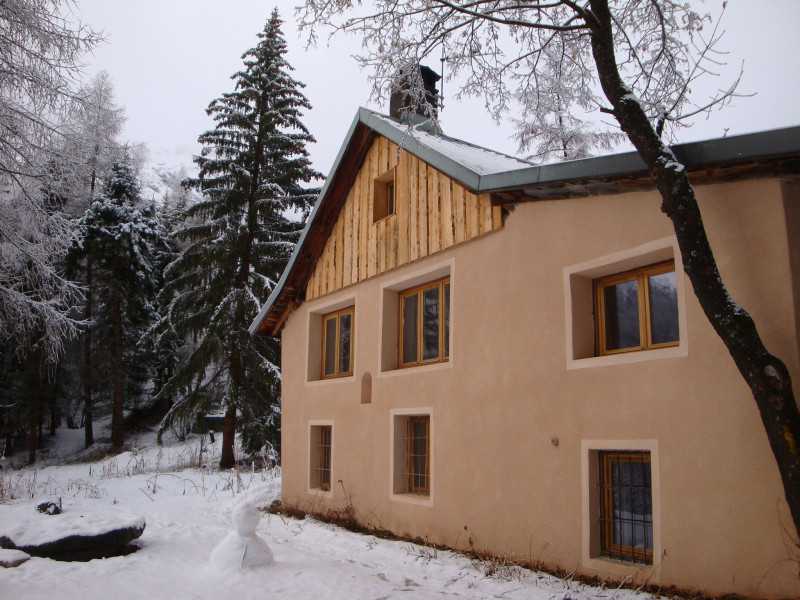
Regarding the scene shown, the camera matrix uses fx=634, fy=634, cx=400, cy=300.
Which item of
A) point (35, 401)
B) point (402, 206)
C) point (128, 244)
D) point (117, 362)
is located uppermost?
point (128, 244)

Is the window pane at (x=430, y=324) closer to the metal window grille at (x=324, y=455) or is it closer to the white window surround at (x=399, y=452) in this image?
the white window surround at (x=399, y=452)

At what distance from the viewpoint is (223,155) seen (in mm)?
20859

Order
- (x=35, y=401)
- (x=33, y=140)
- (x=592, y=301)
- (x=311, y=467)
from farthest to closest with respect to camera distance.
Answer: (x=35, y=401) → (x=311, y=467) → (x=33, y=140) → (x=592, y=301)

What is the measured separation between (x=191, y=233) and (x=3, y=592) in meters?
15.9

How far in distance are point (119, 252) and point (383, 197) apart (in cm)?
1954

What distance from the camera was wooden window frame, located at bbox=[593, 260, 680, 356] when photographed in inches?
255

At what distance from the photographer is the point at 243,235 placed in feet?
67.7

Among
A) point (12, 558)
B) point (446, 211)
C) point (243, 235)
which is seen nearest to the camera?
point (12, 558)

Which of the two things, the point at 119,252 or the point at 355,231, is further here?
the point at 119,252

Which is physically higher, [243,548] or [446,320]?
[446,320]

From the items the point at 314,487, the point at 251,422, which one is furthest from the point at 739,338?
the point at 251,422

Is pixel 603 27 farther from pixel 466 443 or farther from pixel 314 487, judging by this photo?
pixel 314 487

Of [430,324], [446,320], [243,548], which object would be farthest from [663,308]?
[243,548]

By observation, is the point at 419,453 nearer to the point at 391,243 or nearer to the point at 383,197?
the point at 391,243
